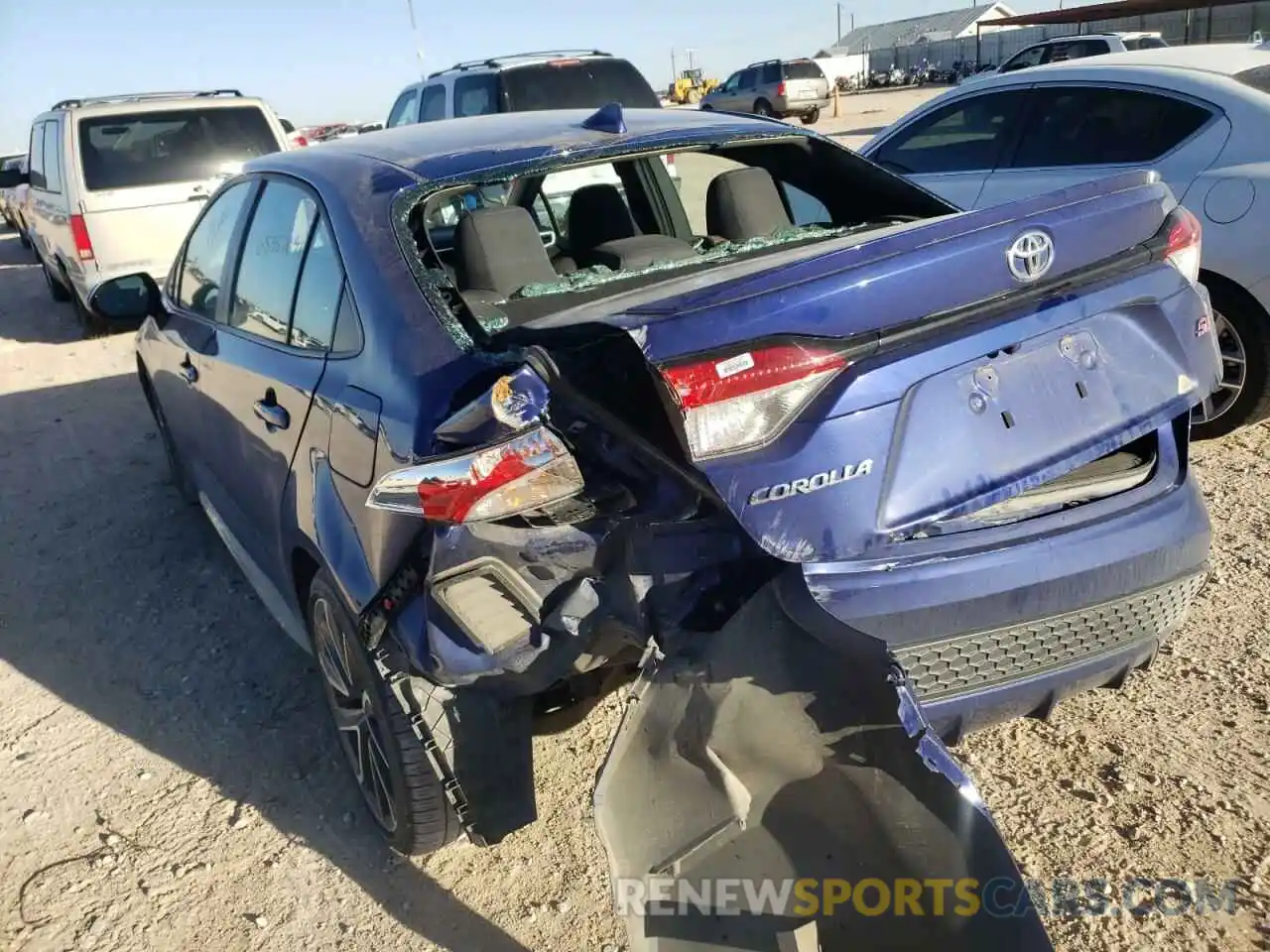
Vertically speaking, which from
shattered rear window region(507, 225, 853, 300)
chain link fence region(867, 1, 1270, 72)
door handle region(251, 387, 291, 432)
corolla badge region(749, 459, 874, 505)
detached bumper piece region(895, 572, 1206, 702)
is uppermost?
shattered rear window region(507, 225, 853, 300)

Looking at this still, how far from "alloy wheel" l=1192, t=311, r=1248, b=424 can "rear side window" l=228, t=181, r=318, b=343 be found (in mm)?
3731

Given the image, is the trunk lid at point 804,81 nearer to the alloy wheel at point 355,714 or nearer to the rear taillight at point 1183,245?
the rear taillight at point 1183,245

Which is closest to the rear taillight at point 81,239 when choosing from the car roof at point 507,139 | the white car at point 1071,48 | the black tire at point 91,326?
the black tire at point 91,326

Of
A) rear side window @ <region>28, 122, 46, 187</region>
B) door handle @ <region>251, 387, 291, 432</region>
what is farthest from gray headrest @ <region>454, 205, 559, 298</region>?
rear side window @ <region>28, 122, 46, 187</region>

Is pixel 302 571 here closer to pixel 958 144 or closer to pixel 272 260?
pixel 272 260

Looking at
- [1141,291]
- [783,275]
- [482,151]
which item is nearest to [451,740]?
[783,275]

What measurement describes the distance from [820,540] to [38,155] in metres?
11.0

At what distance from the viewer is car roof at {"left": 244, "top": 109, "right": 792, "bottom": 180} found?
8.82ft

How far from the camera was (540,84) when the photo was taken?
932 cm

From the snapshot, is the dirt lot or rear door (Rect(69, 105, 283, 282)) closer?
the dirt lot

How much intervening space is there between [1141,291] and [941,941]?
136cm

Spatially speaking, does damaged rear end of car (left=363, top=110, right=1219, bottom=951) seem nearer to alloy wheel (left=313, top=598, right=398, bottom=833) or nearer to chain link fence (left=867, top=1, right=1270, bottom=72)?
alloy wheel (left=313, top=598, right=398, bottom=833)

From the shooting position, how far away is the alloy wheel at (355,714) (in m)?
2.45

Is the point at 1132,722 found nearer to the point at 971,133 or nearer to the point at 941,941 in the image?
the point at 941,941
